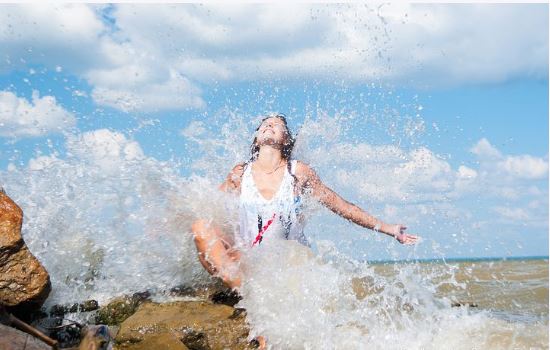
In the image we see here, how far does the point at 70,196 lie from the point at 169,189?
58.2 inches

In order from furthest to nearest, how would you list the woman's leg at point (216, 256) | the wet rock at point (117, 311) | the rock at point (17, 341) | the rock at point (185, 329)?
the woman's leg at point (216, 256) < the wet rock at point (117, 311) < the rock at point (185, 329) < the rock at point (17, 341)

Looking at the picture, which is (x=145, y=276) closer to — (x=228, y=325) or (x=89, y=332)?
(x=228, y=325)

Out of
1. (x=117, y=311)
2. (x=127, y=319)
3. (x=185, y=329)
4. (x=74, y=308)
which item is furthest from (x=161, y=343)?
(x=74, y=308)

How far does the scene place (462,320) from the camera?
5.52 meters

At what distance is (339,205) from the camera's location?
6699 millimetres

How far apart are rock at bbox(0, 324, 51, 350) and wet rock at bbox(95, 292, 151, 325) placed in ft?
6.79

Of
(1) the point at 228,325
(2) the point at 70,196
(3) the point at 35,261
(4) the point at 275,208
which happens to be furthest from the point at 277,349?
(2) the point at 70,196

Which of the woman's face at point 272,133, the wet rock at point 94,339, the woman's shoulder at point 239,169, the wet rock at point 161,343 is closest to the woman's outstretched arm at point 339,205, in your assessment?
the woman's face at point 272,133

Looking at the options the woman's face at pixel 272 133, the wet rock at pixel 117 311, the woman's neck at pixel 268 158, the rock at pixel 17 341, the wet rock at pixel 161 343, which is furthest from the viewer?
the woman's face at pixel 272 133

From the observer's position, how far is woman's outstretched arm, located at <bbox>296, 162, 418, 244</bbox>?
6.38 m

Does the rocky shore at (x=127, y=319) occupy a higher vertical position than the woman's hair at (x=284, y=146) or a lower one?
lower

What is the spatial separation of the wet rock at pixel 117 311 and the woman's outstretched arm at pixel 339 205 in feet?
7.62

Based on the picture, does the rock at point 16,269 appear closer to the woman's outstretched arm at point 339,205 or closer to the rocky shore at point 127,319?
the rocky shore at point 127,319

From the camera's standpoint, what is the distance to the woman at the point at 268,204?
18.9 ft
